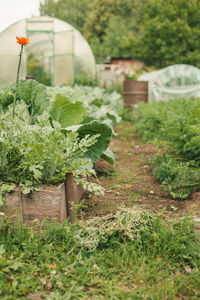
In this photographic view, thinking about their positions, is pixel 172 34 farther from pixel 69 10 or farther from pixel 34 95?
pixel 69 10

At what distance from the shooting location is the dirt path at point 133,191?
2910 millimetres

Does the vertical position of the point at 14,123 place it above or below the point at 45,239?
above

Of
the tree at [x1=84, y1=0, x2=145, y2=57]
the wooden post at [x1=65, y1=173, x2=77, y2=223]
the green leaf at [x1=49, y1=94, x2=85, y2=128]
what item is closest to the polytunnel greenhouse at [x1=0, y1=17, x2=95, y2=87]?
the green leaf at [x1=49, y1=94, x2=85, y2=128]

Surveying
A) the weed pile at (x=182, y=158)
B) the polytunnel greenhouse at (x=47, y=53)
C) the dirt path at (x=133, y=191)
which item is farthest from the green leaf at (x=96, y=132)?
the polytunnel greenhouse at (x=47, y=53)

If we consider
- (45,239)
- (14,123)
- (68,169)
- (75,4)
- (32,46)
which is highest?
(75,4)

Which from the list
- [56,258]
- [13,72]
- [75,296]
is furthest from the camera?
[13,72]

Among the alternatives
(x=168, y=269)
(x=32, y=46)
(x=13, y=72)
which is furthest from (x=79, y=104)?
(x=32, y=46)

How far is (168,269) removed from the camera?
214 centimetres

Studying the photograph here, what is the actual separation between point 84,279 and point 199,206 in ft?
4.31

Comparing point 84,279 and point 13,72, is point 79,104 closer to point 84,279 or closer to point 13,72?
point 84,279

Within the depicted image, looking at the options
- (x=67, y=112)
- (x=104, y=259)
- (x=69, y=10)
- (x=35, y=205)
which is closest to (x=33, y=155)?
(x=35, y=205)

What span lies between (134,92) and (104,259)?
1009 cm

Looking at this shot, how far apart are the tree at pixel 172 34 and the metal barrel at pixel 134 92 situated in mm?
7999

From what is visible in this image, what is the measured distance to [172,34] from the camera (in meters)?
19.3
